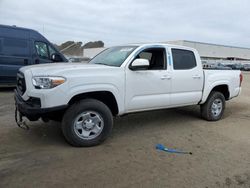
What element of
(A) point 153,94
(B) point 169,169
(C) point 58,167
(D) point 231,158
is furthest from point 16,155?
(D) point 231,158

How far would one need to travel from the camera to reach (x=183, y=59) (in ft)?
20.1

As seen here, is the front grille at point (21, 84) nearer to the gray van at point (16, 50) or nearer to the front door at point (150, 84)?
the front door at point (150, 84)

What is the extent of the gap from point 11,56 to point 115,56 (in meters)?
6.10

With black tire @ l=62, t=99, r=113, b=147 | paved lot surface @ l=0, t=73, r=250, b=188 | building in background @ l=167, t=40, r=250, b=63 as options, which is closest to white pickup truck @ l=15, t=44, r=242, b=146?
black tire @ l=62, t=99, r=113, b=147

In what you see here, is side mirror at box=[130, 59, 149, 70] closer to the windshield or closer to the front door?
the front door

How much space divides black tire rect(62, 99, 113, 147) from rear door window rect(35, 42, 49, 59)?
686 centimetres

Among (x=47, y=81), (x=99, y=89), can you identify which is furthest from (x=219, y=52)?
(x=47, y=81)

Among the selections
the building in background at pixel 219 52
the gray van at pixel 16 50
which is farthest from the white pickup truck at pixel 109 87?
the building in background at pixel 219 52

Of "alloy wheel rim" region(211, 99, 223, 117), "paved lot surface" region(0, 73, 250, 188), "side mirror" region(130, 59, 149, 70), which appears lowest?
"paved lot surface" region(0, 73, 250, 188)

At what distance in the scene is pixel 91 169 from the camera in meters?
3.75

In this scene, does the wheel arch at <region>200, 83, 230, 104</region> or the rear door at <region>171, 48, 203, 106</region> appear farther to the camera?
the wheel arch at <region>200, 83, 230, 104</region>

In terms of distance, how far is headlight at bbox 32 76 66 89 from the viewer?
4.16m

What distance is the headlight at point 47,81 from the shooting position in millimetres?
4164

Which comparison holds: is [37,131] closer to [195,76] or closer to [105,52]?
[105,52]
